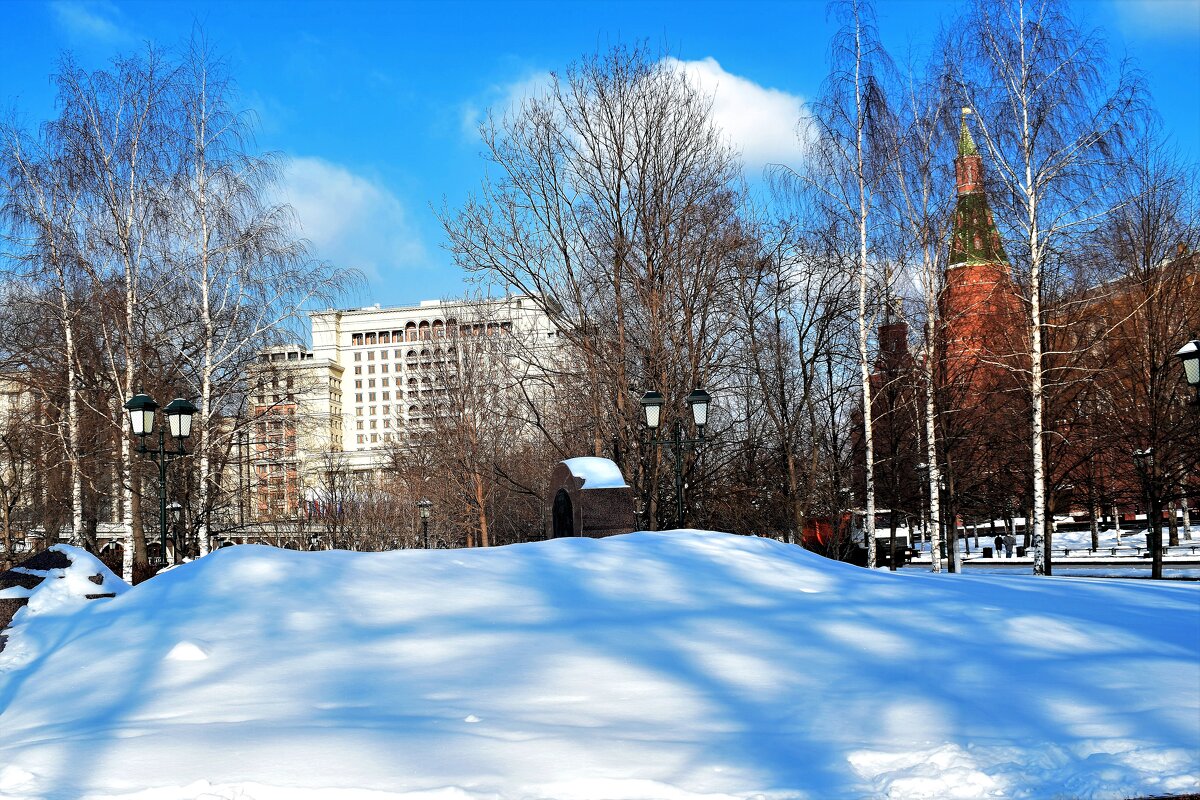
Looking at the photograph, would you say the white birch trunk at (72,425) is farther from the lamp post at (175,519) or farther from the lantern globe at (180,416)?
the lantern globe at (180,416)

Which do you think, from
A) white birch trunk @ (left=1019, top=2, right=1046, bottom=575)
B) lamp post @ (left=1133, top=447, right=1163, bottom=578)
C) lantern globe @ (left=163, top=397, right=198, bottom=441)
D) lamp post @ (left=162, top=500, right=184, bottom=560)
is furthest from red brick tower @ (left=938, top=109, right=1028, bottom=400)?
lamp post @ (left=162, top=500, right=184, bottom=560)

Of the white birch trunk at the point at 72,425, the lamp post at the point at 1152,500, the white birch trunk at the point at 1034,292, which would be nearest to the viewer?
the white birch trunk at the point at 1034,292

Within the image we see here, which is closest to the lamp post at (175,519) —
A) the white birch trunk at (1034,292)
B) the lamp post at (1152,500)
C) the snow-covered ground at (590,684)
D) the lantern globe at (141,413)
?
the lantern globe at (141,413)

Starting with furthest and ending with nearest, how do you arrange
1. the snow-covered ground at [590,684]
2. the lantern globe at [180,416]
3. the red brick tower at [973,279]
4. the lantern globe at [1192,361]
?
the red brick tower at [973,279]
the lantern globe at [180,416]
the lantern globe at [1192,361]
the snow-covered ground at [590,684]

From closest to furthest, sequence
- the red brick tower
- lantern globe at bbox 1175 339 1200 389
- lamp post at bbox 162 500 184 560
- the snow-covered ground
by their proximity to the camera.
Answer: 1. the snow-covered ground
2. lantern globe at bbox 1175 339 1200 389
3. the red brick tower
4. lamp post at bbox 162 500 184 560

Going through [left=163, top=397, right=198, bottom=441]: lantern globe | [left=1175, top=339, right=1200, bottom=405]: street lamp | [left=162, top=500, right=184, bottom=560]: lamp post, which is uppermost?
[left=1175, top=339, right=1200, bottom=405]: street lamp

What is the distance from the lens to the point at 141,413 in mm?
16391

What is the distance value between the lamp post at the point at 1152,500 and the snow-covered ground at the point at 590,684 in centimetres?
1434

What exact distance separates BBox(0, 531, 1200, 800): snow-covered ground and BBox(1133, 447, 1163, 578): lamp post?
14.3m

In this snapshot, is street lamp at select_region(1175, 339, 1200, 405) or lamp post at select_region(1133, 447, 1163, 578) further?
lamp post at select_region(1133, 447, 1163, 578)

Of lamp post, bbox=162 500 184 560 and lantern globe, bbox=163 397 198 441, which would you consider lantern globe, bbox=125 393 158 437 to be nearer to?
lantern globe, bbox=163 397 198 441

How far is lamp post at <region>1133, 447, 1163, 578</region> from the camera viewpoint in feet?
75.7

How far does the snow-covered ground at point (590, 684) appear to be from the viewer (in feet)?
17.9

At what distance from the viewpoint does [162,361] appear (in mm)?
25891
